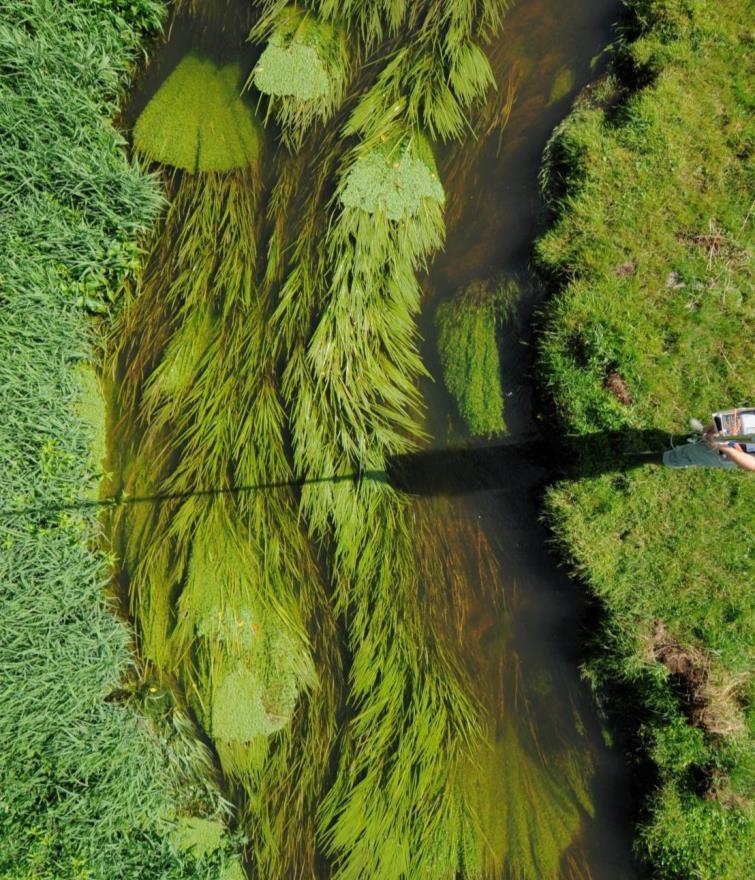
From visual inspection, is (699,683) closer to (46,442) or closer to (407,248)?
(407,248)

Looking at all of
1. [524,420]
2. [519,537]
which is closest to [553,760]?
[519,537]

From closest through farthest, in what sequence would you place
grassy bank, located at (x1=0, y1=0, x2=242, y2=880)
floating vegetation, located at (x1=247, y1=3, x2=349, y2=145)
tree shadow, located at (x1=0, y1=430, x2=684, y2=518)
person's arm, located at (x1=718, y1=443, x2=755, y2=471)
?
person's arm, located at (x1=718, y1=443, x2=755, y2=471) → grassy bank, located at (x1=0, y1=0, x2=242, y2=880) → tree shadow, located at (x1=0, y1=430, x2=684, y2=518) → floating vegetation, located at (x1=247, y1=3, x2=349, y2=145)

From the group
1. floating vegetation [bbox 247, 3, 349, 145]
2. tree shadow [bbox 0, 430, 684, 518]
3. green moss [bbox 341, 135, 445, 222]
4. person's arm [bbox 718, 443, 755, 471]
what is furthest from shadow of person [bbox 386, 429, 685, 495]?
floating vegetation [bbox 247, 3, 349, 145]

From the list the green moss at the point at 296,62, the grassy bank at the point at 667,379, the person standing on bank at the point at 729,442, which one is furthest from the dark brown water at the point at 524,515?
the green moss at the point at 296,62

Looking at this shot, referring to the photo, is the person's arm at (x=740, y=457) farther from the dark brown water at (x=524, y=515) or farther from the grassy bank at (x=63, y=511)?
the grassy bank at (x=63, y=511)

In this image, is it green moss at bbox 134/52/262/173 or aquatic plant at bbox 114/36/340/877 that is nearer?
aquatic plant at bbox 114/36/340/877

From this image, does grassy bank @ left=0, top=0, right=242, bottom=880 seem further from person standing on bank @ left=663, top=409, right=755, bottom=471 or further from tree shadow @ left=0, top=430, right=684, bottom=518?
person standing on bank @ left=663, top=409, right=755, bottom=471
